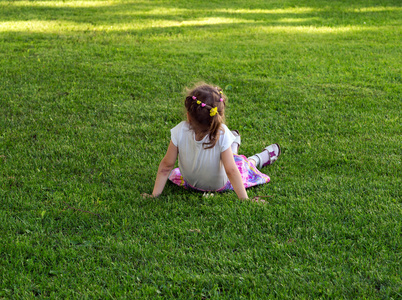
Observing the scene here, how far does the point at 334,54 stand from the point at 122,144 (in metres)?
5.49

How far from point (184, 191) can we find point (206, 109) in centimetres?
91

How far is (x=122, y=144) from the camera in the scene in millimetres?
4828

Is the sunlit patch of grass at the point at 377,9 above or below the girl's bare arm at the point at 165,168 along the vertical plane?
above

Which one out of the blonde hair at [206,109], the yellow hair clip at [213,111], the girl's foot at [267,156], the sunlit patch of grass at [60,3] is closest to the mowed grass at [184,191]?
the girl's foot at [267,156]

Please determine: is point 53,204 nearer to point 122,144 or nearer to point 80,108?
point 122,144

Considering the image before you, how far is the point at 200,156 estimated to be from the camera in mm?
3570

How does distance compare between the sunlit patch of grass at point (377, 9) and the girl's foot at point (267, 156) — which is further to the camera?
the sunlit patch of grass at point (377, 9)

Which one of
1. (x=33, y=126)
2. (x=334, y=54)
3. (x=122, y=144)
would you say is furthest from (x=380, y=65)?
(x=33, y=126)

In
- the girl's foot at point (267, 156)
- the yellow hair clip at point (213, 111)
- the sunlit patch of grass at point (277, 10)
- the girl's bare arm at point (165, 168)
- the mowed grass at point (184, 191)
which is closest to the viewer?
the mowed grass at point (184, 191)

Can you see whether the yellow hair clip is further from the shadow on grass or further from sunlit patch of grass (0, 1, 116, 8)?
sunlit patch of grass (0, 1, 116, 8)

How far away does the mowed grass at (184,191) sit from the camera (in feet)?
8.86

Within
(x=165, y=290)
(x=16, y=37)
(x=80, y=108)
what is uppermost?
(x=16, y=37)

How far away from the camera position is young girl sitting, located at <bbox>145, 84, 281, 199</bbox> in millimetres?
3336

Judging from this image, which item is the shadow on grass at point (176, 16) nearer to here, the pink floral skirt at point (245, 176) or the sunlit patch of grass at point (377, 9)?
the sunlit patch of grass at point (377, 9)
